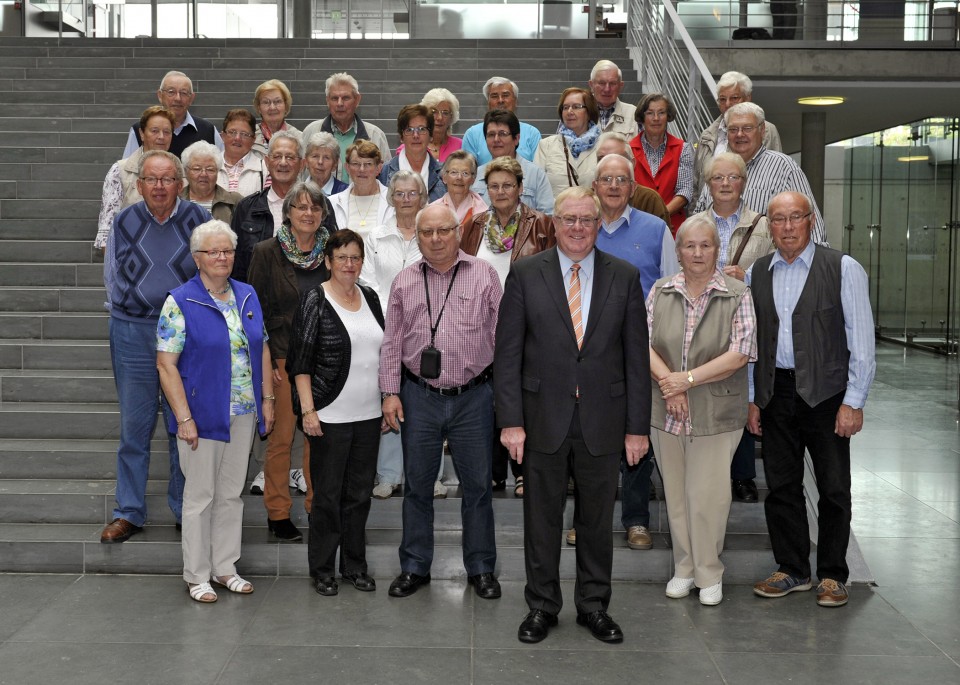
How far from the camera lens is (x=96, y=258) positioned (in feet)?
26.5

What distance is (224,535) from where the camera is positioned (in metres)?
5.14

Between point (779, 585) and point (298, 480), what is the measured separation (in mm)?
2616

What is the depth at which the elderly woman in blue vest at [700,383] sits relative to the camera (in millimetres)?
4855

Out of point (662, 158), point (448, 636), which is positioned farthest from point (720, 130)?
point (448, 636)

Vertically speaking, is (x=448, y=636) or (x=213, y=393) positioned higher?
(x=213, y=393)

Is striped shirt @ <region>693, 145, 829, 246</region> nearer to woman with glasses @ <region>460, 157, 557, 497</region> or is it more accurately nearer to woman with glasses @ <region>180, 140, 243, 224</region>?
woman with glasses @ <region>460, 157, 557, 497</region>

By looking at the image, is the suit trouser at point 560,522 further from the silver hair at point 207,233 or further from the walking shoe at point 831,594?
the silver hair at point 207,233

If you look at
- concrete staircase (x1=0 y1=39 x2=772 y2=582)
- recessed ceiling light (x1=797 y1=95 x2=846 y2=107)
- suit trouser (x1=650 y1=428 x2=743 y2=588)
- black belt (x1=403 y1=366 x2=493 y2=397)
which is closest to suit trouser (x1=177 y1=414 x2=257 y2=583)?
concrete staircase (x1=0 y1=39 x2=772 y2=582)

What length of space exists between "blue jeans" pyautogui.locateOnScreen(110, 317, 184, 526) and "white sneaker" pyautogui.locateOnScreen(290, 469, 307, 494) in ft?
2.21

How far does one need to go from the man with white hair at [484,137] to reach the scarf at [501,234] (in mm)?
1389

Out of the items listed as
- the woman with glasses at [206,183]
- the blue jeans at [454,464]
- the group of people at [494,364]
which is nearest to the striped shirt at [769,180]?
the group of people at [494,364]

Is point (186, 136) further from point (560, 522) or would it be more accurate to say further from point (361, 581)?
point (560, 522)

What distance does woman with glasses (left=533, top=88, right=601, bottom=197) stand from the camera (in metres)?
6.50

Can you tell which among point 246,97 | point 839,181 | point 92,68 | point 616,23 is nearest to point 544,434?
point 246,97
